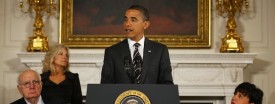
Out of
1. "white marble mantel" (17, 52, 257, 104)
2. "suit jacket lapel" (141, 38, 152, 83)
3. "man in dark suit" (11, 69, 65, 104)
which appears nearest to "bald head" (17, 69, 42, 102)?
"man in dark suit" (11, 69, 65, 104)

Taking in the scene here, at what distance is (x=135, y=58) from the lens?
3215 millimetres

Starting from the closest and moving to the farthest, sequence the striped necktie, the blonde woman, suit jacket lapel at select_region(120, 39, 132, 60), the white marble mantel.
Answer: the striped necktie
suit jacket lapel at select_region(120, 39, 132, 60)
the blonde woman
the white marble mantel

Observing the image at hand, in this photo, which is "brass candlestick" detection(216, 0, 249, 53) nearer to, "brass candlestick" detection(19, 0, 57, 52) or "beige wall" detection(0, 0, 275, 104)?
"beige wall" detection(0, 0, 275, 104)

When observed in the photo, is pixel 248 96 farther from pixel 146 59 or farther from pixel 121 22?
pixel 121 22

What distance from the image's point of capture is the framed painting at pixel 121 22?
6.61 meters

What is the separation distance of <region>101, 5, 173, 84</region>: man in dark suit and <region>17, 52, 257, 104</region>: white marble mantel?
2981 mm

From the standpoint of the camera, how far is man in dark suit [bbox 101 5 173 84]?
3.17 m

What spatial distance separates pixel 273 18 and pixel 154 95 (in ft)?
14.8

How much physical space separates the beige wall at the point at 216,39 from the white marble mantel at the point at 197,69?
0.30 meters

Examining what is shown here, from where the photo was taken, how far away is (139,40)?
336 centimetres

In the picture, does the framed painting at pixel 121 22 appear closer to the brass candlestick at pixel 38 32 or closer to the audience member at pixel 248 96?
the brass candlestick at pixel 38 32

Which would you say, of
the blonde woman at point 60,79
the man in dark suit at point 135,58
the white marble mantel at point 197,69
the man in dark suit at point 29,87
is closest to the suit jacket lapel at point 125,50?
the man in dark suit at point 135,58

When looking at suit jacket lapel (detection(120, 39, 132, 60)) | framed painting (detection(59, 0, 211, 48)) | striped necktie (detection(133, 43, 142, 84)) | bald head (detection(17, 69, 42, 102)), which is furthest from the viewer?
framed painting (detection(59, 0, 211, 48))

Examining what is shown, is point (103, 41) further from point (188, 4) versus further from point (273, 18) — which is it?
point (273, 18)
